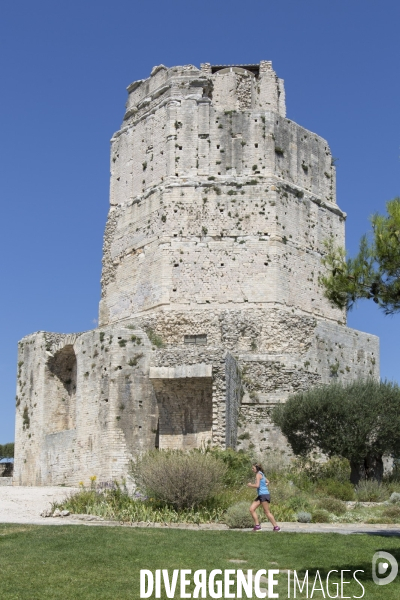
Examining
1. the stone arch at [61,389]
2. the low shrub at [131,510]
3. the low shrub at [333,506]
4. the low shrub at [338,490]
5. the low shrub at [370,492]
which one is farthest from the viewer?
the stone arch at [61,389]

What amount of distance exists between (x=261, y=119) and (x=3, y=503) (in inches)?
697

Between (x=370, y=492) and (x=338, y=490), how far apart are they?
Answer: 123cm

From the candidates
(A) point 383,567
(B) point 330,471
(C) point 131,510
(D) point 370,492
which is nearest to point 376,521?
(D) point 370,492

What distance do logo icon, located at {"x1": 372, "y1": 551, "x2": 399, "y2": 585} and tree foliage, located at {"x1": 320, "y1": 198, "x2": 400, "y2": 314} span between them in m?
3.39

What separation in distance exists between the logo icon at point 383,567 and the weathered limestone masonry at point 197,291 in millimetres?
13742

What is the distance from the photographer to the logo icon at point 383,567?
11.1 metres

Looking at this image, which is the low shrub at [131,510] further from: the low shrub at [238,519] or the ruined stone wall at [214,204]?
the ruined stone wall at [214,204]

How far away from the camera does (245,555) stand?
12.5 m

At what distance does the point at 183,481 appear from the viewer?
18156mm

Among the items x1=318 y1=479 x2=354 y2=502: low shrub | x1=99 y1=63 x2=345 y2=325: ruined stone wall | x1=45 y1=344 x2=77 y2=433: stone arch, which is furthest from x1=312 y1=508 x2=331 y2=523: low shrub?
x1=45 y1=344 x2=77 y2=433: stone arch

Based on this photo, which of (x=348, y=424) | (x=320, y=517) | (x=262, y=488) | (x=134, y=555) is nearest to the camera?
(x=134, y=555)

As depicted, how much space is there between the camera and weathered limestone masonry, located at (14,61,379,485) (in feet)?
87.9

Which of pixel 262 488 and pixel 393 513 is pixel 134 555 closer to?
pixel 262 488

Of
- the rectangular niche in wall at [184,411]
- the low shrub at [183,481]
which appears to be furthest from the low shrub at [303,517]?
the rectangular niche in wall at [184,411]
